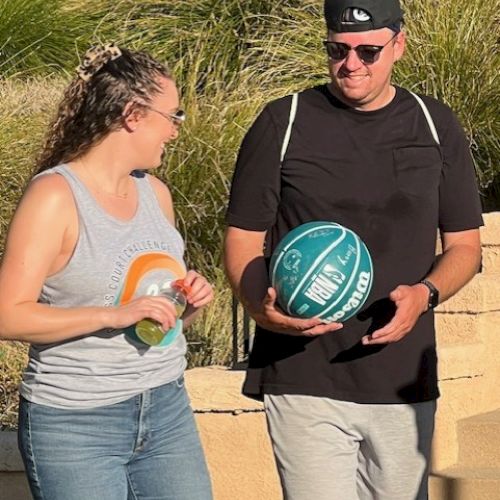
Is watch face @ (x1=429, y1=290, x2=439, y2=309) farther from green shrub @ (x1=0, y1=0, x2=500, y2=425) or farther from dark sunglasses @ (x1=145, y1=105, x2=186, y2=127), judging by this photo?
green shrub @ (x1=0, y1=0, x2=500, y2=425)

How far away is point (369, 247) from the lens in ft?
14.1

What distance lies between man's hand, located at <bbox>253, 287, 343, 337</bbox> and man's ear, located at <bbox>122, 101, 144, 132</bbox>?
63 cm

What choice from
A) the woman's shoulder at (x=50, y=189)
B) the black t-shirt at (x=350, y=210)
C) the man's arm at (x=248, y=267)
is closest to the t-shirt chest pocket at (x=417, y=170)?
the black t-shirt at (x=350, y=210)

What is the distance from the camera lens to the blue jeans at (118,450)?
3.95 metres

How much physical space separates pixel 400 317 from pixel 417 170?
52 centimetres

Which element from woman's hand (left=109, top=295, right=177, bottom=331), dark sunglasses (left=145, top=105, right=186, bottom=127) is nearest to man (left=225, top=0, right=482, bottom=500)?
dark sunglasses (left=145, top=105, right=186, bottom=127)

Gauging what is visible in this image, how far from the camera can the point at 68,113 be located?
4195 millimetres

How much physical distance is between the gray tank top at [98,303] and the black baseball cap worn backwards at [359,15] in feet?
3.07

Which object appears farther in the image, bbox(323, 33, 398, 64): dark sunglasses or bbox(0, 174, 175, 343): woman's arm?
bbox(323, 33, 398, 64): dark sunglasses

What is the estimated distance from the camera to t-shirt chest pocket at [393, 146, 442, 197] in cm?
438

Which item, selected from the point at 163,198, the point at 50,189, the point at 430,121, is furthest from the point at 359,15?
the point at 50,189

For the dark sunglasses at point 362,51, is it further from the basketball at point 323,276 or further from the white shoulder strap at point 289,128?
Result: the basketball at point 323,276

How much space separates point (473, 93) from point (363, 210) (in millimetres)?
5686

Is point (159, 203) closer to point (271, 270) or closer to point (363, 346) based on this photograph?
point (271, 270)
